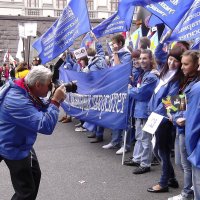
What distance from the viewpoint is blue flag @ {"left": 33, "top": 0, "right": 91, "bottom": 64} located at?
6.98 meters

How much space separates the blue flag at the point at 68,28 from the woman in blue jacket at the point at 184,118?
2920 millimetres

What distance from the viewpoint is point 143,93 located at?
548cm

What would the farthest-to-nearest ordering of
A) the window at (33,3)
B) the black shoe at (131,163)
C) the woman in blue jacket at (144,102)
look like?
1. the window at (33,3)
2. the black shoe at (131,163)
3. the woman in blue jacket at (144,102)

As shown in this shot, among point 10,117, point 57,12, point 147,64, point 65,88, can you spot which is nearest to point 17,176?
point 10,117

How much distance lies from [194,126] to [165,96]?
1687 millimetres

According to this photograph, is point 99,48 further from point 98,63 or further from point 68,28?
point 68,28

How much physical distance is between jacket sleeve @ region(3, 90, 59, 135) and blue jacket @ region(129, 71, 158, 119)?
7.35 feet

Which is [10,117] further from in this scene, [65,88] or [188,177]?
[188,177]

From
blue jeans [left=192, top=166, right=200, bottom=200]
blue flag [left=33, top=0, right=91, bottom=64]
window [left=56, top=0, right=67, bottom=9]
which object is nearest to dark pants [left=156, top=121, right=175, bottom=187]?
blue jeans [left=192, top=166, right=200, bottom=200]

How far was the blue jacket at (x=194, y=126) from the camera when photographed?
9.47 ft

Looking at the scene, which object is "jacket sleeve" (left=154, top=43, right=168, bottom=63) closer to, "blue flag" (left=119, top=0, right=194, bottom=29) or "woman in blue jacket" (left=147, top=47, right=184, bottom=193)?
"blue flag" (left=119, top=0, right=194, bottom=29)

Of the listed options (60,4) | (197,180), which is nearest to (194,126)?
(197,180)

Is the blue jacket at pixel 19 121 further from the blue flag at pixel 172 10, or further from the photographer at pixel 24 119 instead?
the blue flag at pixel 172 10

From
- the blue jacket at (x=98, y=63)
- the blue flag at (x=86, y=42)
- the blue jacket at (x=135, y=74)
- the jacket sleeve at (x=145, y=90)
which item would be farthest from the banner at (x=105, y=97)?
the blue flag at (x=86, y=42)
